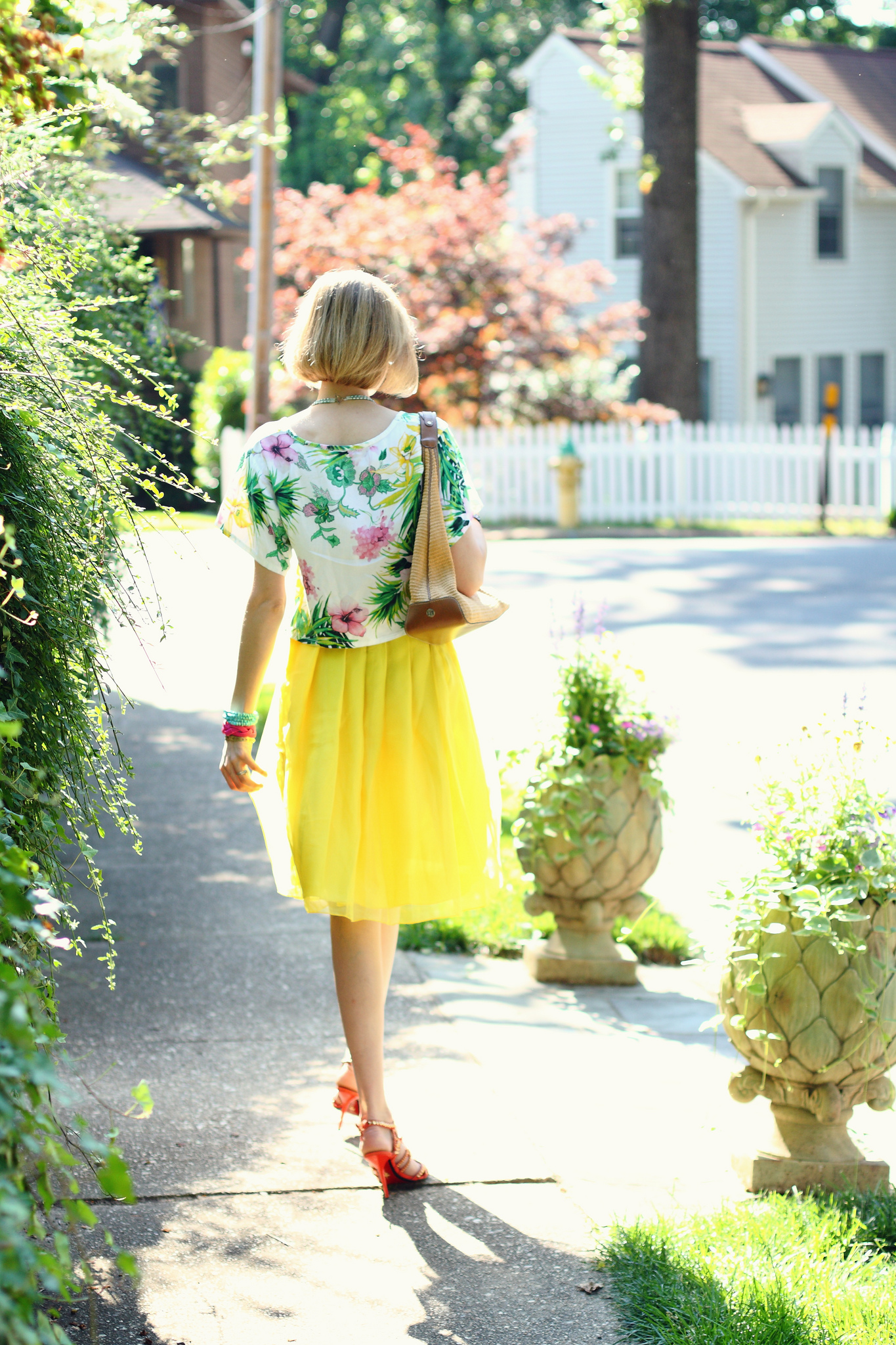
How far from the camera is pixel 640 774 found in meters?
4.38

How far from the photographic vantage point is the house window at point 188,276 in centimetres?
2655

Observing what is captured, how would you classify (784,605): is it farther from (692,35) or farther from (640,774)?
(692,35)

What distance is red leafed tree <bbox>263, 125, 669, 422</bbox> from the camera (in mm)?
20250

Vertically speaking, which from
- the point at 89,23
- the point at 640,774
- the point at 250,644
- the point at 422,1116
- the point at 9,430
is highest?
the point at 89,23

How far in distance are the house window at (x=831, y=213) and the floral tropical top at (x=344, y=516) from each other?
26.8 metres

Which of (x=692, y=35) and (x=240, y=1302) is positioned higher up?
(x=692, y=35)

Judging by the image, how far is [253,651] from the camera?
3.19 metres

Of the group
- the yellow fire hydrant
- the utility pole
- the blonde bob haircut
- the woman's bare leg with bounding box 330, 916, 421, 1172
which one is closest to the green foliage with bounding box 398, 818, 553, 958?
the woman's bare leg with bounding box 330, 916, 421, 1172

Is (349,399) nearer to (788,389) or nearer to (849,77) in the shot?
(788,389)

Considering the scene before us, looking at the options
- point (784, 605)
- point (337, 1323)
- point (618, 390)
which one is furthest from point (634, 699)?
point (618, 390)

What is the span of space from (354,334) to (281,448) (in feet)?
0.96

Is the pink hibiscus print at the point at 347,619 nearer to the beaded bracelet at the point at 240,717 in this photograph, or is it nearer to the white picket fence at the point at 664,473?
the beaded bracelet at the point at 240,717

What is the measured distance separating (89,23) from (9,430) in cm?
114

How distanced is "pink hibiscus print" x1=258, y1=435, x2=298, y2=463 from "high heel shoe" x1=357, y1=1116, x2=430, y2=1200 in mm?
1448
